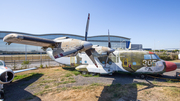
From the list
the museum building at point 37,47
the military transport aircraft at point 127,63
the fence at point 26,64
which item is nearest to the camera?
the military transport aircraft at point 127,63

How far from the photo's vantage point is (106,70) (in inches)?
420

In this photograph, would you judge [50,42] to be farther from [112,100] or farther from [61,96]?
[112,100]

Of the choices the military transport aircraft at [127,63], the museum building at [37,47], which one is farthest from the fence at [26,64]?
the military transport aircraft at [127,63]

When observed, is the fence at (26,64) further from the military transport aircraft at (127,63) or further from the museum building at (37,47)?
the military transport aircraft at (127,63)

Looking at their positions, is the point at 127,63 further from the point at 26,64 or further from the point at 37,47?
the point at 37,47

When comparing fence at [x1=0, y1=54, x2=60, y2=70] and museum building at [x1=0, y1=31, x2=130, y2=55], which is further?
museum building at [x1=0, y1=31, x2=130, y2=55]

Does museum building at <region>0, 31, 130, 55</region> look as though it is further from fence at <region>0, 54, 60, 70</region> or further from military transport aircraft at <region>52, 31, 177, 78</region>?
military transport aircraft at <region>52, 31, 177, 78</region>

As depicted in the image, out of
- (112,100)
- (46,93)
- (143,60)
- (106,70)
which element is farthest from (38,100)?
(143,60)

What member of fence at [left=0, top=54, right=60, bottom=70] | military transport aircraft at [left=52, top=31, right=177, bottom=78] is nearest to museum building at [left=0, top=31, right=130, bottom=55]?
fence at [left=0, top=54, right=60, bottom=70]

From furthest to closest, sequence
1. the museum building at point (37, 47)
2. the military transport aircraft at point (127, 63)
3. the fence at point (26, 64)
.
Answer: the museum building at point (37, 47), the fence at point (26, 64), the military transport aircraft at point (127, 63)

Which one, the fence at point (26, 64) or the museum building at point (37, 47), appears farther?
the museum building at point (37, 47)

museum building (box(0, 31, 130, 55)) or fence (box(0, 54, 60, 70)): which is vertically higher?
museum building (box(0, 31, 130, 55))

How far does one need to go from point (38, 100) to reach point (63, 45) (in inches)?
155

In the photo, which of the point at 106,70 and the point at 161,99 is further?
the point at 106,70
